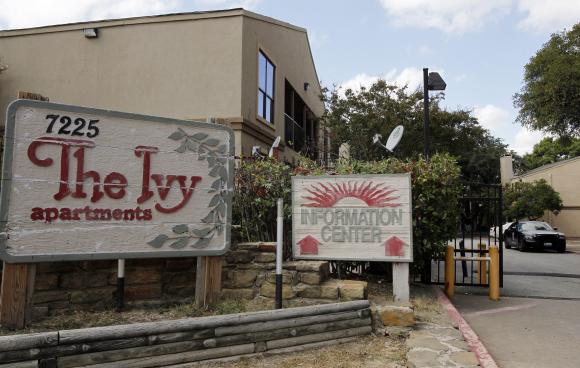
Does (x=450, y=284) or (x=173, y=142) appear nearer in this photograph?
(x=173, y=142)

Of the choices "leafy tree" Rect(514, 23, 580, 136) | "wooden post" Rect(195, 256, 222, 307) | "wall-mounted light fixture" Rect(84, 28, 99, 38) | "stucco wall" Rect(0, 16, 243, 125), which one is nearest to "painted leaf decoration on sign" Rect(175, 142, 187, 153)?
"wooden post" Rect(195, 256, 222, 307)

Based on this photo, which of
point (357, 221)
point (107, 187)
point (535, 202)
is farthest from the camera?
point (535, 202)

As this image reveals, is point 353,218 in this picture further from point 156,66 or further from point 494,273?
point 156,66

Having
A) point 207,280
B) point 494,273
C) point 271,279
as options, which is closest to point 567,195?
point 494,273

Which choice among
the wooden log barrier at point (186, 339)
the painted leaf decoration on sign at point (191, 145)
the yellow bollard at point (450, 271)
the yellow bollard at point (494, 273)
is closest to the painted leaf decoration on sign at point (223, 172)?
the painted leaf decoration on sign at point (191, 145)

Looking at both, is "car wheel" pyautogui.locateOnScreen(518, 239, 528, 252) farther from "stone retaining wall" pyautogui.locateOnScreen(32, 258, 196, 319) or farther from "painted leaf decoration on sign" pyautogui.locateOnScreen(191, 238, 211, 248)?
"painted leaf decoration on sign" pyautogui.locateOnScreen(191, 238, 211, 248)

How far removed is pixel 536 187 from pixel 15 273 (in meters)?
29.4

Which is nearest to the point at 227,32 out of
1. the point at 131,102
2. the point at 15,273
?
the point at 131,102

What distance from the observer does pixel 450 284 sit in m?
7.91

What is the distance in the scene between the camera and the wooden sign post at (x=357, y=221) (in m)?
6.07

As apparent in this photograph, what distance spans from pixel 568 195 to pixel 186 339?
111 feet

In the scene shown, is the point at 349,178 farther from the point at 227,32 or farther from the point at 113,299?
the point at 227,32

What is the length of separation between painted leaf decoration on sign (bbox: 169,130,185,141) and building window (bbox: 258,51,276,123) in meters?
8.87

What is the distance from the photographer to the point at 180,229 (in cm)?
514
